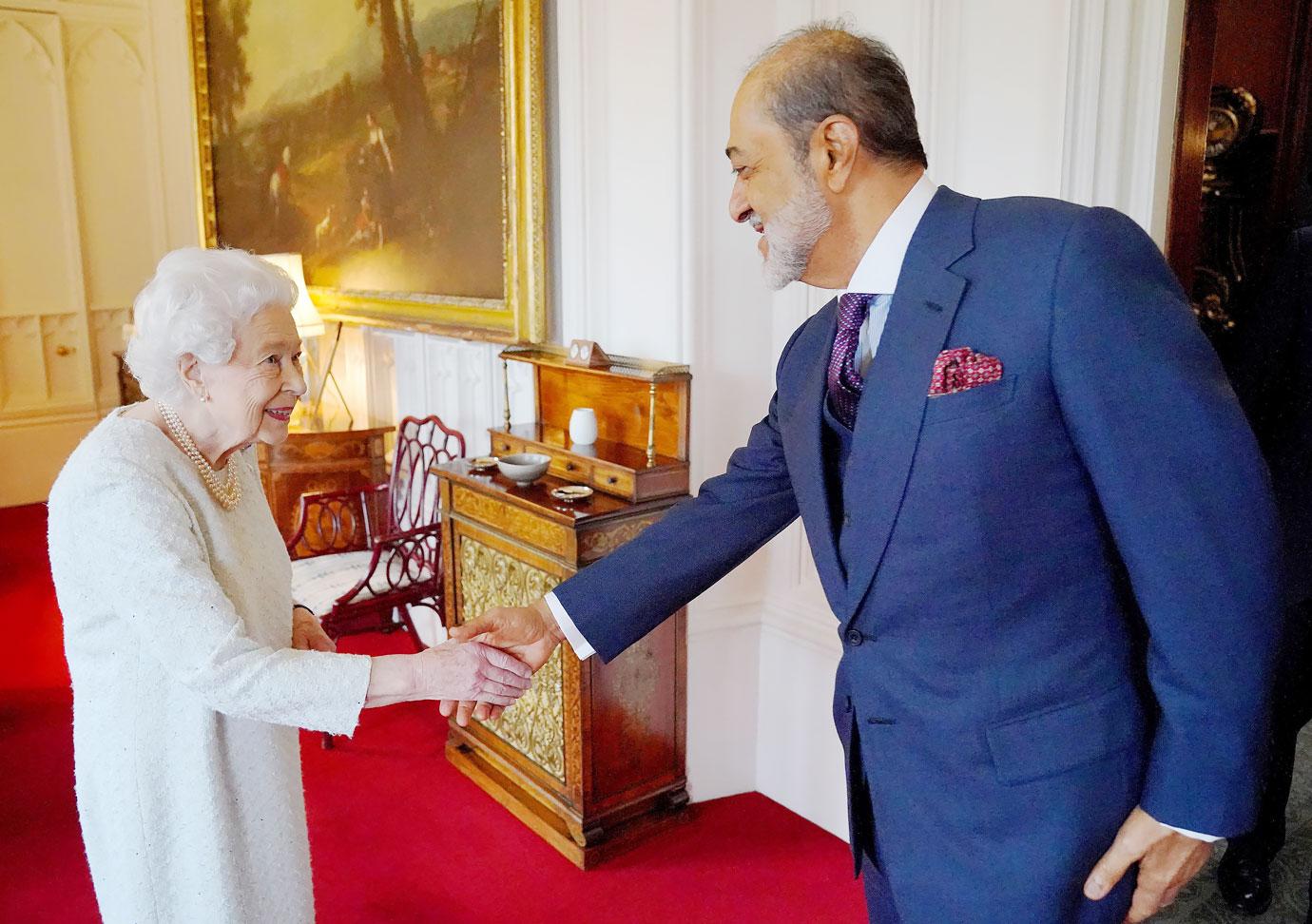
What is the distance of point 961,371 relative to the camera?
1.45 metres

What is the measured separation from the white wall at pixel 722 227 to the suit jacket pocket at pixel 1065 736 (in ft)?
5.29

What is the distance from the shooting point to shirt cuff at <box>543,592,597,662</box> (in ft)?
6.98

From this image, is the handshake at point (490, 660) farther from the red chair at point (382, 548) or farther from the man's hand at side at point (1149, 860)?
the red chair at point (382, 548)

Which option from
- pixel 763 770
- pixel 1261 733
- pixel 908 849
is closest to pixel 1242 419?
pixel 1261 733

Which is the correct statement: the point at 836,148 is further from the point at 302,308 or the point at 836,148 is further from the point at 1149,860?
the point at 302,308

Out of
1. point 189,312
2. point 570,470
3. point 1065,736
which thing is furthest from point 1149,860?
point 570,470

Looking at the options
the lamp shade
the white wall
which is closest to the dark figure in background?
the white wall

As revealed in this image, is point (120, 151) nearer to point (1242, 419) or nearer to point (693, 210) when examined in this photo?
point (693, 210)

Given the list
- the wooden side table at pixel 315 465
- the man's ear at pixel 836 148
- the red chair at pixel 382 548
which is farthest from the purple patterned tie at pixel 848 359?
the wooden side table at pixel 315 465

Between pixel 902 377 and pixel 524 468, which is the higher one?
pixel 902 377

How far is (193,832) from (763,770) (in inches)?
93.2

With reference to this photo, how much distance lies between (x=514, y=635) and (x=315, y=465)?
3.32 m

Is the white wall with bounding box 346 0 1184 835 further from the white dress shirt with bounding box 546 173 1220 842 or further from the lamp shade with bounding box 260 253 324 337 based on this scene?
the lamp shade with bounding box 260 253 324 337

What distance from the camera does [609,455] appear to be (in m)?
3.62
